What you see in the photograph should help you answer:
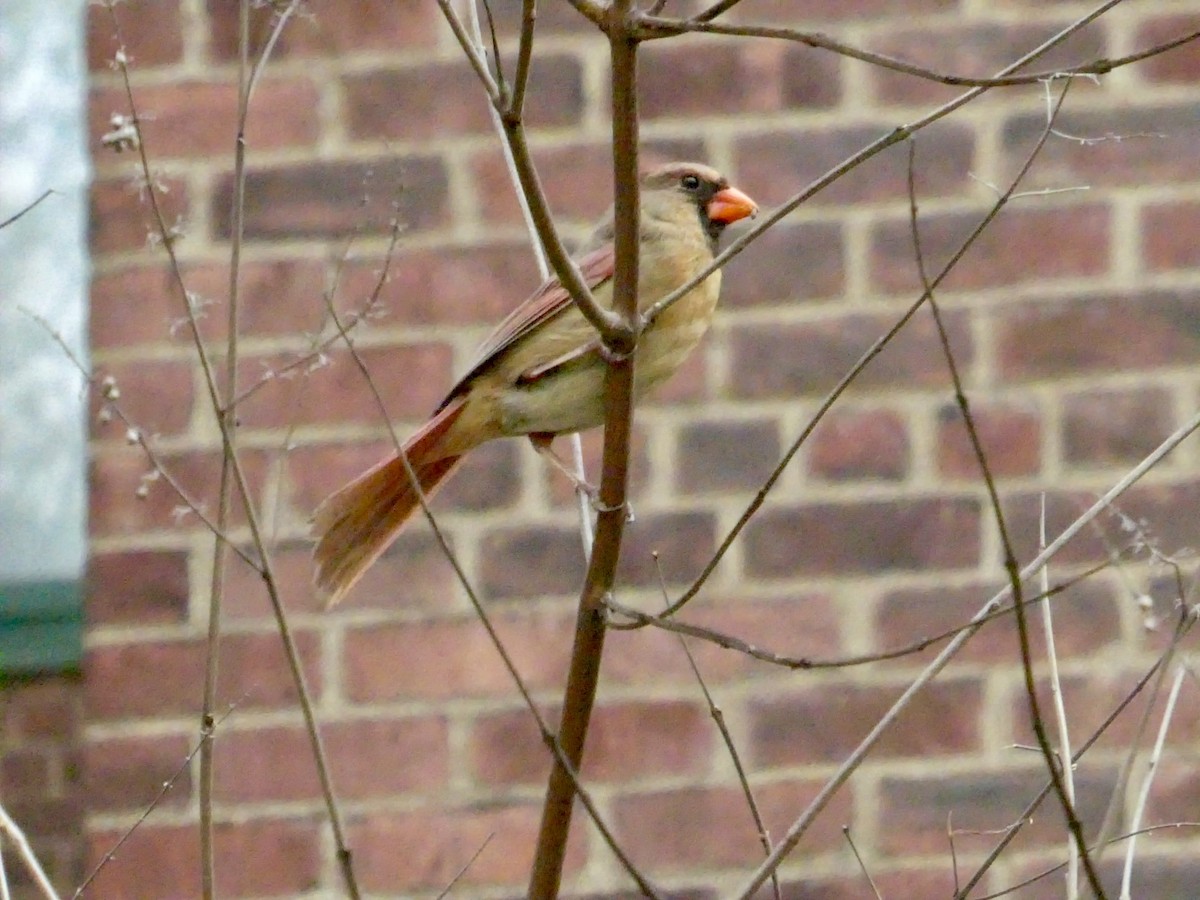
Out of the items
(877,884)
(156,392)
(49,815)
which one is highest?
(156,392)

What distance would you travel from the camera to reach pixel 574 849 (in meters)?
1.93

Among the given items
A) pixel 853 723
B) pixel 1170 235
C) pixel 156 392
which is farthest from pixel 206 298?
pixel 1170 235

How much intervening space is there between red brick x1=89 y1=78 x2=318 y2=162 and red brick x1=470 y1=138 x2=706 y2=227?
0.22 metres

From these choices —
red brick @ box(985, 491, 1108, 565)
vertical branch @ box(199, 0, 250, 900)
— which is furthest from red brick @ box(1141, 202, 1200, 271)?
vertical branch @ box(199, 0, 250, 900)

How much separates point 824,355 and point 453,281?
443 mm

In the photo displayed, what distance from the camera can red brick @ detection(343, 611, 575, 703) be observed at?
1.96m

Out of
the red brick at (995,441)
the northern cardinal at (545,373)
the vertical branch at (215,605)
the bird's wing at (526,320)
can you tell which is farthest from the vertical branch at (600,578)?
the red brick at (995,441)

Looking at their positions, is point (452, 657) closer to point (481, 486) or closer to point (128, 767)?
point (481, 486)

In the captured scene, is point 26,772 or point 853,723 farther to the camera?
point 26,772

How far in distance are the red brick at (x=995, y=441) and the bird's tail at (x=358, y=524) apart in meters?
0.65

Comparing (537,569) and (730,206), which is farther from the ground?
(730,206)

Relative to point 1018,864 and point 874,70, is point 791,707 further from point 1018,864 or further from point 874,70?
point 874,70

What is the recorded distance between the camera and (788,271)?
79.3 inches

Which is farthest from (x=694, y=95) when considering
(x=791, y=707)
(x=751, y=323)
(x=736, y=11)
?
(x=791, y=707)
